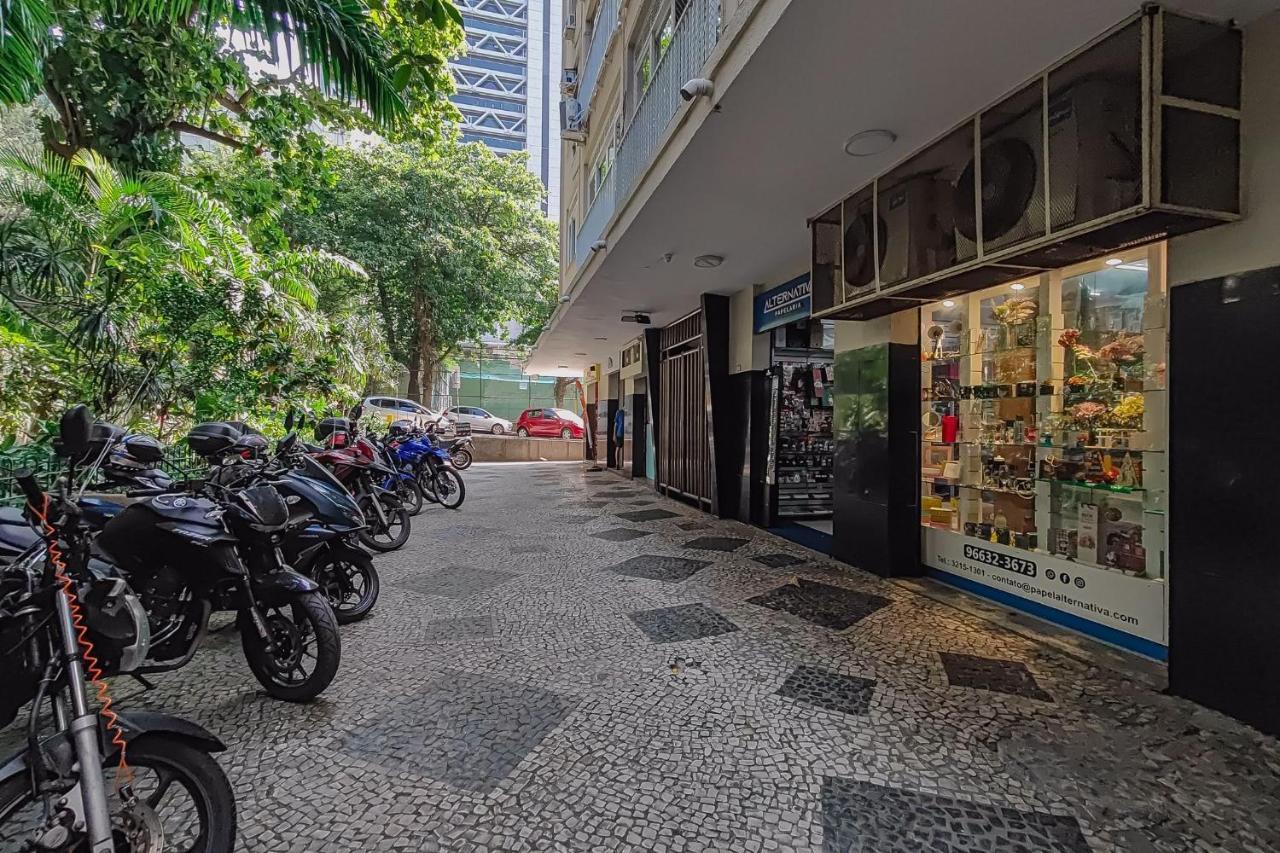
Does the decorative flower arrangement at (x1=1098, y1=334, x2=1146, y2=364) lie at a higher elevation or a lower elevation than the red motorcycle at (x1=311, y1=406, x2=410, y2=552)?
higher

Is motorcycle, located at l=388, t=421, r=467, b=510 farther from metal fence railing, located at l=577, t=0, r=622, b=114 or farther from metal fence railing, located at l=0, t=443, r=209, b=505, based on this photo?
metal fence railing, located at l=577, t=0, r=622, b=114

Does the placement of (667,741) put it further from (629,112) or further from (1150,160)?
(629,112)

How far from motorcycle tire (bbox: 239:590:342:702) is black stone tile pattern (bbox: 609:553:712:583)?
8.58 feet

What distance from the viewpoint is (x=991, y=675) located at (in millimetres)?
3035

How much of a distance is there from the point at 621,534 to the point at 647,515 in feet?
4.34

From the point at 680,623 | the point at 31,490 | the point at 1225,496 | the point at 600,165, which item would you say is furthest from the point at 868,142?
the point at 600,165

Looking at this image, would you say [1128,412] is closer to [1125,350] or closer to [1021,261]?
[1125,350]

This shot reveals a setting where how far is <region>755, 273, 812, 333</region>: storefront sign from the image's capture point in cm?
622

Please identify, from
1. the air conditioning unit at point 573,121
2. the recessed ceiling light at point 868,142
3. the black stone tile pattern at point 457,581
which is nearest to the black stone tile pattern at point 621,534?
the black stone tile pattern at point 457,581

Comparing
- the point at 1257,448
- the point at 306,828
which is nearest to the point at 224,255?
the point at 306,828

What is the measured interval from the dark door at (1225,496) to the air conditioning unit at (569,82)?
42.1 ft

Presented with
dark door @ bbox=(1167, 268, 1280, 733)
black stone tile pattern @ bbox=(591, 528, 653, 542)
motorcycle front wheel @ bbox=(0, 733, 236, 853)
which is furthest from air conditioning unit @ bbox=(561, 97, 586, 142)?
motorcycle front wheel @ bbox=(0, 733, 236, 853)

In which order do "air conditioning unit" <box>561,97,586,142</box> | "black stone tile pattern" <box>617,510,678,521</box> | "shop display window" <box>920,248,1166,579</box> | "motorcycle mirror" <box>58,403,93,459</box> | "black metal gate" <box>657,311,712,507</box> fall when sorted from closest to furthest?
"motorcycle mirror" <box>58,403,93,459</box> → "shop display window" <box>920,248,1166,579</box> → "black stone tile pattern" <box>617,510,678,521</box> → "black metal gate" <box>657,311,712,507</box> → "air conditioning unit" <box>561,97,586,142</box>

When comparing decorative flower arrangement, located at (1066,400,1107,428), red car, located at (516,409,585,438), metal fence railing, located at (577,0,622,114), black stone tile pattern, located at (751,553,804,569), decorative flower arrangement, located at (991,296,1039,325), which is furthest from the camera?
red car, located at (516,409,585,438)
